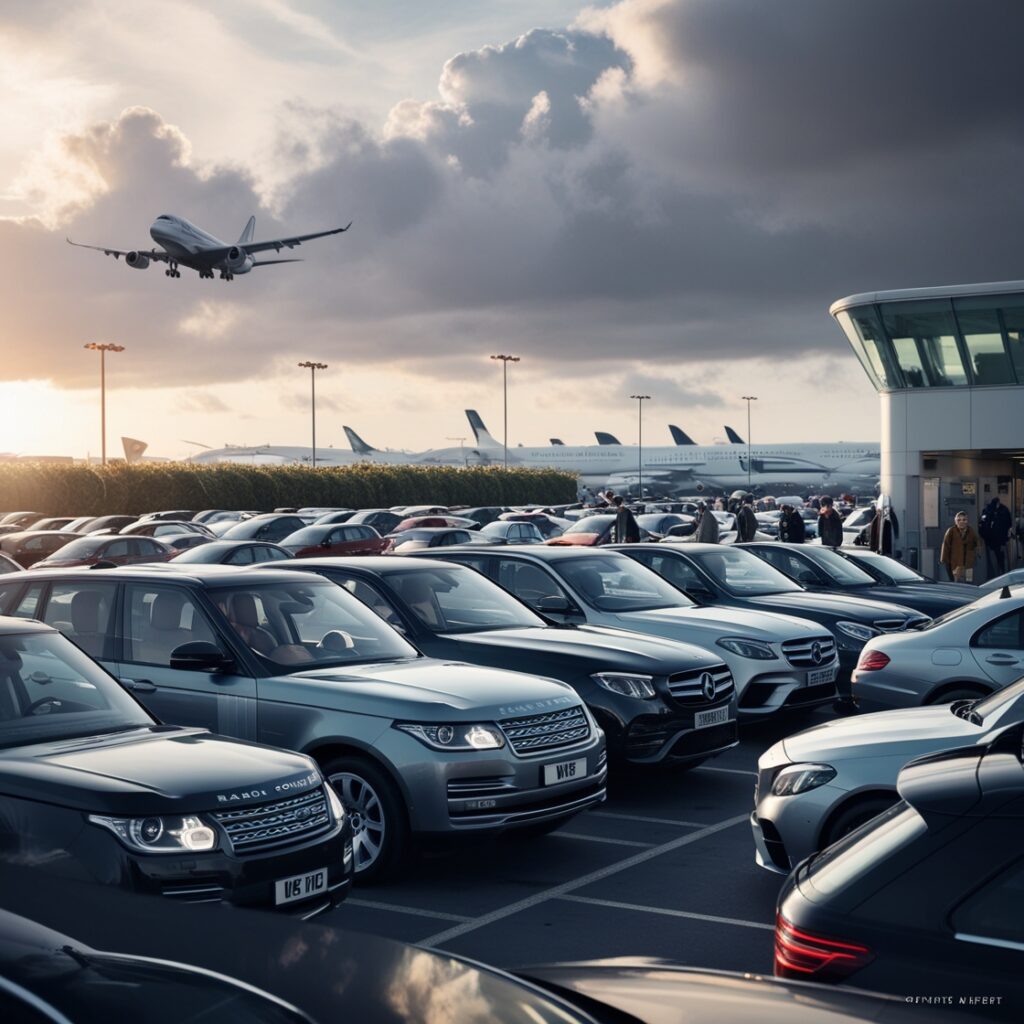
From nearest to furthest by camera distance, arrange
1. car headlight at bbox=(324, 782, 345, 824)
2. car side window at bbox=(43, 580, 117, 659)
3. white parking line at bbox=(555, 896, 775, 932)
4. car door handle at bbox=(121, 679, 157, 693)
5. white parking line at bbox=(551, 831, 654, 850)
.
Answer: car headlight at bbox=(324, 782, 345, 824), white parking line at bbox=(555, 896, 775, 932), car door handle at bbox=(121, 679, 157, 693), car side window at bbox=(43, 580, 117, 659), white parking line at bbox=(551, 831, 654, 850)

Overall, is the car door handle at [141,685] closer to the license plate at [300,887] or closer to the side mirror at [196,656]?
the side mirror at [196,656]

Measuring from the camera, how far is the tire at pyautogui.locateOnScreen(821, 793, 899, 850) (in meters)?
5.93

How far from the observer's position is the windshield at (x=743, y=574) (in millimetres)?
13945

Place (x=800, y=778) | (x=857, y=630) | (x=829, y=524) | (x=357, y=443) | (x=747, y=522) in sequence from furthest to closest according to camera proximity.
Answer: (x=357, y=443)
(x=829, y=524)
(x=747, y=522)
(x=857, y=630)
(x=800, y=778)

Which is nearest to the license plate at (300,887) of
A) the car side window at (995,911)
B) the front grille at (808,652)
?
the car side window at (995,911)

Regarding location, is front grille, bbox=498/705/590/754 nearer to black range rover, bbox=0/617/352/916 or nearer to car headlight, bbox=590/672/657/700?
car headlight, bbox=590/672/657/700

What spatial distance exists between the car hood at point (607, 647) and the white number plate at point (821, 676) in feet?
6.81

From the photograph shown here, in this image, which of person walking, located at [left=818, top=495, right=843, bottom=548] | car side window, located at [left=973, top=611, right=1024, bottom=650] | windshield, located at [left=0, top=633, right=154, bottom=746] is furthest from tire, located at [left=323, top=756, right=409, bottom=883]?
person walking, located at [left=818, top=495, right=843, bottom=548]

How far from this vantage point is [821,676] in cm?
1155

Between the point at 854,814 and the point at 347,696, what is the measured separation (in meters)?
2.87

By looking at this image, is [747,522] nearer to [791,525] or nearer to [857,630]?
[791,525]

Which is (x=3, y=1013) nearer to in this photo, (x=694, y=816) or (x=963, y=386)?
(x=694, y=816)

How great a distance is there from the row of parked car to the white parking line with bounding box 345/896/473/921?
280mm

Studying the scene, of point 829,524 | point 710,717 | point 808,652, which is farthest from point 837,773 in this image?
point 829,524
